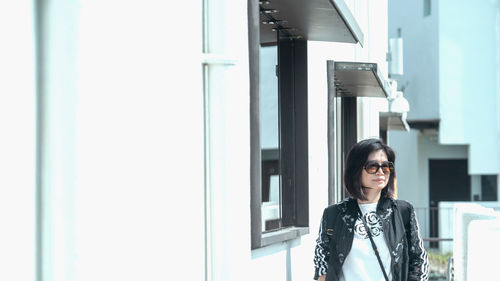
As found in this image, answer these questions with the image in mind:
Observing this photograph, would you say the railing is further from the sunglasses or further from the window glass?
the sunglasses

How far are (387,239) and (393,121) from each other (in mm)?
13545

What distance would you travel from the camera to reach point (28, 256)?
2113 mm

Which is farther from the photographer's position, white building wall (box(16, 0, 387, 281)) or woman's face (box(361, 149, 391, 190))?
woman's face (box(361, 149, 391, 190))

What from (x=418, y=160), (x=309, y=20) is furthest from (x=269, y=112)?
(x=418, y=160)

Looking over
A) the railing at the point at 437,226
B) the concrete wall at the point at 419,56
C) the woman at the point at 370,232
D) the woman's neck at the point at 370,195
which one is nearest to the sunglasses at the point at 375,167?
the woman at the point at 370,232

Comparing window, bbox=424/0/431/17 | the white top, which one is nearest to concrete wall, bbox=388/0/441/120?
window, bbox=424/0/431/17

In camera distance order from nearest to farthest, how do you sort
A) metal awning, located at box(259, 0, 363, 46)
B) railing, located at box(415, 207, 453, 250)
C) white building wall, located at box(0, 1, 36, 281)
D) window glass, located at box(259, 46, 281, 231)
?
white building wall, located at box(0, 1, 36, 281) → metal awning, located at box(259, 0, 363, 46) → window glass, located at box(259, 46, 281, 231) → railing, located at box(415, 207, 453, 250)

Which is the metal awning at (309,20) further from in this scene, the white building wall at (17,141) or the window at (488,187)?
the window at (488,187)

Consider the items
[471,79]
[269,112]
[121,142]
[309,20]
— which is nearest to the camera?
[121,142]

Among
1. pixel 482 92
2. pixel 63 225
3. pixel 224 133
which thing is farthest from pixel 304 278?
pixel 482 92

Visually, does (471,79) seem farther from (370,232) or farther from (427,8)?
(370,232)

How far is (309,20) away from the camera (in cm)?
560

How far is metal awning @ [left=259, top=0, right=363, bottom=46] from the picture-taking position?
521 cm

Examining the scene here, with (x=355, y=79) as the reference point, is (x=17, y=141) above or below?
below
